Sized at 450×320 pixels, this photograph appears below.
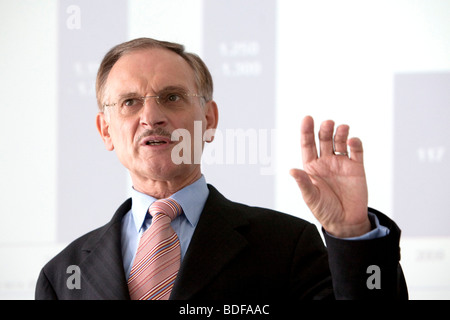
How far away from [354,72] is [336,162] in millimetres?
1097

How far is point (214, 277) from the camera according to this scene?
153 centimetres

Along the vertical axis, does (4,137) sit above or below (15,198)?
above

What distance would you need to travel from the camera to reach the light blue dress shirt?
1661 millimetres

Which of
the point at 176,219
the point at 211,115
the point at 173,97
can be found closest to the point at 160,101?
the point at 173,97

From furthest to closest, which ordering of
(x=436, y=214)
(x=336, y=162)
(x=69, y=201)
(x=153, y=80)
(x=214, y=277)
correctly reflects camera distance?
1. (x=69, y=201)
2. (x=436, y=214)
3. (x=153, y=80)
4. (x=214, y=277)
5. (x=336, y=162)

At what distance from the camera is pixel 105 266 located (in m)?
1.60

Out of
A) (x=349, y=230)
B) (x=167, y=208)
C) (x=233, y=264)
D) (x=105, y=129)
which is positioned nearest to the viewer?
(x=349, y=230)

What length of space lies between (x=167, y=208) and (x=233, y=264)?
0.27 m

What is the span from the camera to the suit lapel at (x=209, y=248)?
1.51 metres

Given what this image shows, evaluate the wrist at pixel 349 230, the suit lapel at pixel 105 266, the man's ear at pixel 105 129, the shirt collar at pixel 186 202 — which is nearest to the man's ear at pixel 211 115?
the shirt collar at pixel 186 202

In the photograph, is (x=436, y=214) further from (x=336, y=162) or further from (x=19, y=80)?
(x=19, y=80)

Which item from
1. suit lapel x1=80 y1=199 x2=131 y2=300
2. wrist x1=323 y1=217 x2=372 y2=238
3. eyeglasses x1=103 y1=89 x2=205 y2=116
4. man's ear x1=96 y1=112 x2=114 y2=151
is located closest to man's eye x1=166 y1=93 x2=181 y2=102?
eyeglasses x1=103 y1=89 x2=205 y2=116

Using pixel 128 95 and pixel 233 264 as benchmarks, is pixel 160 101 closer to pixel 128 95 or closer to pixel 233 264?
pixel 128 95

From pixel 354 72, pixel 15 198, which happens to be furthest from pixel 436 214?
pixel 15 198
